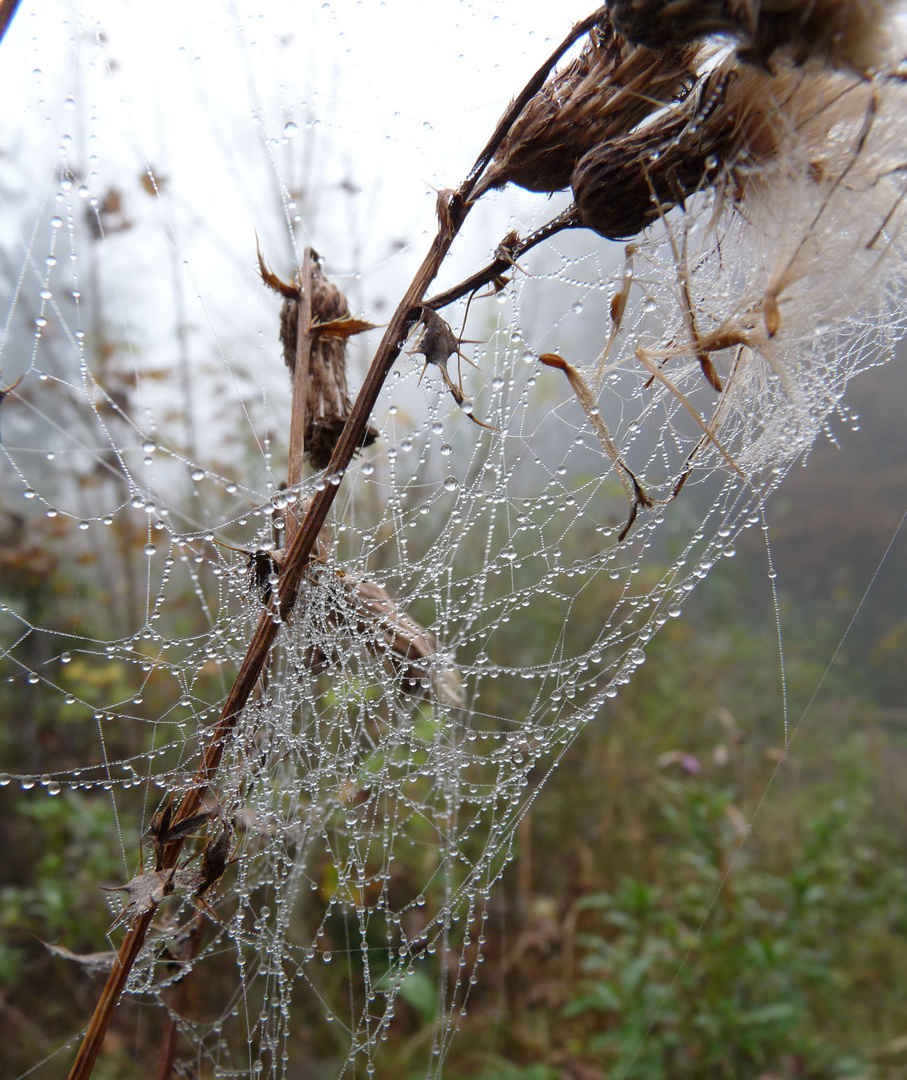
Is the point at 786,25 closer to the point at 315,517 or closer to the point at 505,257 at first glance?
the point at 505,257

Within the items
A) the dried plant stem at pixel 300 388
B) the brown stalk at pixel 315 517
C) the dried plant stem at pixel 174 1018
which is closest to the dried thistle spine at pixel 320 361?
the dried plant stem at pixel 300 388

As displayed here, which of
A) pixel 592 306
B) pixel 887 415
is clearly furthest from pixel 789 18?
pixel 887 415

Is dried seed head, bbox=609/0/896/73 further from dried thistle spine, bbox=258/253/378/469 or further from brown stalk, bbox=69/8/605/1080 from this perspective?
dried thistle spine, bbox=258/253/378/469

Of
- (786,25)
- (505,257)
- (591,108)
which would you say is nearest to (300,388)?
(505,257)

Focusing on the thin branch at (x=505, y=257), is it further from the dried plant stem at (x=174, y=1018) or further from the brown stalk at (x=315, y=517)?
the dried plant stem at (x=174, y=1018)

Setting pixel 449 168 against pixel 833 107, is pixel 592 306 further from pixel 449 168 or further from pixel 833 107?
pixel 833 107
